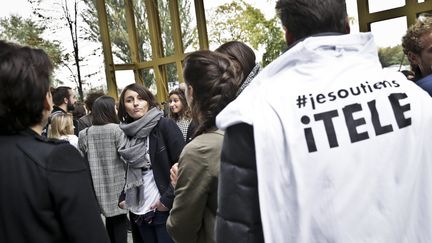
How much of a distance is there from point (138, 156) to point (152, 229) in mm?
522

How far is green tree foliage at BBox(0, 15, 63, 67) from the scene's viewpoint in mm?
10359

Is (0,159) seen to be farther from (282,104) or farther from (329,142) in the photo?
(329,142)

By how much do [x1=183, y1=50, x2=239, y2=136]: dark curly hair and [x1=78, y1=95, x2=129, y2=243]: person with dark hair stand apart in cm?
185

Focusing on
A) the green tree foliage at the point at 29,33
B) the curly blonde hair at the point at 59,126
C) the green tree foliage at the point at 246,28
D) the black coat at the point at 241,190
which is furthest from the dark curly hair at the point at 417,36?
the green tree foliage at the point at 29,33

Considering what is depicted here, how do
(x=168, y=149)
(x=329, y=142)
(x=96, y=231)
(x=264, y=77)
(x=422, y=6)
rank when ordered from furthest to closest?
(x=422, y=6), (x=168, y=149), (x=96, y=231), (x=264, y=77), (x=329, y=142)

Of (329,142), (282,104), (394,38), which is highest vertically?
(394,38)

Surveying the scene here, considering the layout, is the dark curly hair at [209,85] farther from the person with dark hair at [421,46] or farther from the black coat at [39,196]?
the person with dark hair at [421,46]

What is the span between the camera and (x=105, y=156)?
11.4 feet

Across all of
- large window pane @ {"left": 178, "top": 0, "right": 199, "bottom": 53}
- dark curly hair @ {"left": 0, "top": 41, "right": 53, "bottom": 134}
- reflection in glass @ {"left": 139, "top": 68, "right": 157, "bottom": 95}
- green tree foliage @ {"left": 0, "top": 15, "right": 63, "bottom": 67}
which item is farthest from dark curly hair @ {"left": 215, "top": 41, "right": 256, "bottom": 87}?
green tree foliage @ {"left": 0, "top": 15, "right": 63, "bottom": 67}

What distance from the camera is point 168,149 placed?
109 inches

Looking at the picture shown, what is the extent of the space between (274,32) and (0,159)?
6.47 meters

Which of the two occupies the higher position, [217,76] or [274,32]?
[274,32]

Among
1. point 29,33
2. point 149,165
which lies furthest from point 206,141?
point 29,33

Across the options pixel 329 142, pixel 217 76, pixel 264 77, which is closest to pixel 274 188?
pixel 329 142
